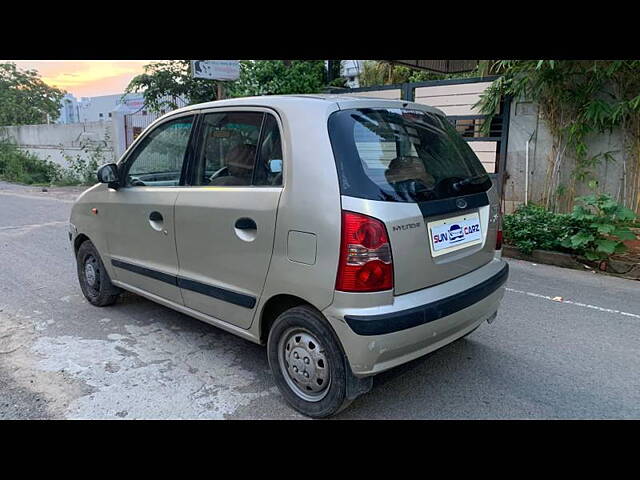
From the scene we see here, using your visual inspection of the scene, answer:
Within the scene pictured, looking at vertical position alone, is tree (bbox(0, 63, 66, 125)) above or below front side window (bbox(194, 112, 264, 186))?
above

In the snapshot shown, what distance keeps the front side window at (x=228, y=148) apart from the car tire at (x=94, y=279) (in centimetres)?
170

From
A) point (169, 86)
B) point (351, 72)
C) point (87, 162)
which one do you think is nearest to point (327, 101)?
point (351, 72)

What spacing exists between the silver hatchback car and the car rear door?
0.4 inches

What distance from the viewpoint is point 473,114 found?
27.8ft

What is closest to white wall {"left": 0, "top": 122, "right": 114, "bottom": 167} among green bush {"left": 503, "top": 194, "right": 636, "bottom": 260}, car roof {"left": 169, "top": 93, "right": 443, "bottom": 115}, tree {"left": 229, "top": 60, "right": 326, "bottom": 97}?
tree {"left": 229, "top": 60, "right": 326, "bottom": 97}

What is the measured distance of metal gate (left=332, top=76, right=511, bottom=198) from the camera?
26.9 ft

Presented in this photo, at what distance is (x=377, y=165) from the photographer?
2.63 meters

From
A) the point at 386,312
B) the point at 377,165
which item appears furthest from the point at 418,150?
the point at 386,312

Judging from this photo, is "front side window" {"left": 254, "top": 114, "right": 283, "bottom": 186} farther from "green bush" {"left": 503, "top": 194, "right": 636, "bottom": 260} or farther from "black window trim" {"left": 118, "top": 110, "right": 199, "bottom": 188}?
"green bush" {"left": 503, "top": 194, "right": 636, "bottom": 260}

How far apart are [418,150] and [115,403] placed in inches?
93.4

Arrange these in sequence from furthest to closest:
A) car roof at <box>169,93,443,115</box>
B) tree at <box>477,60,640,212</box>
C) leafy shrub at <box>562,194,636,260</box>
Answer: tree at <box>477,60,640,212</box> → leafy shrub at <box>562,194,636,260</box> → car roof at <box>169,93,443,115</box>

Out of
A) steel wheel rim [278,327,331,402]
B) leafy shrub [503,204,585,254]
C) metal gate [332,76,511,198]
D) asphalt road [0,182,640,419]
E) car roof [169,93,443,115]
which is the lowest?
asphalt road [0,182,640,419]

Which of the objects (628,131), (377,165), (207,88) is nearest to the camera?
(377,165)

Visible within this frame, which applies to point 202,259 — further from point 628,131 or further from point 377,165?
point 628,131
